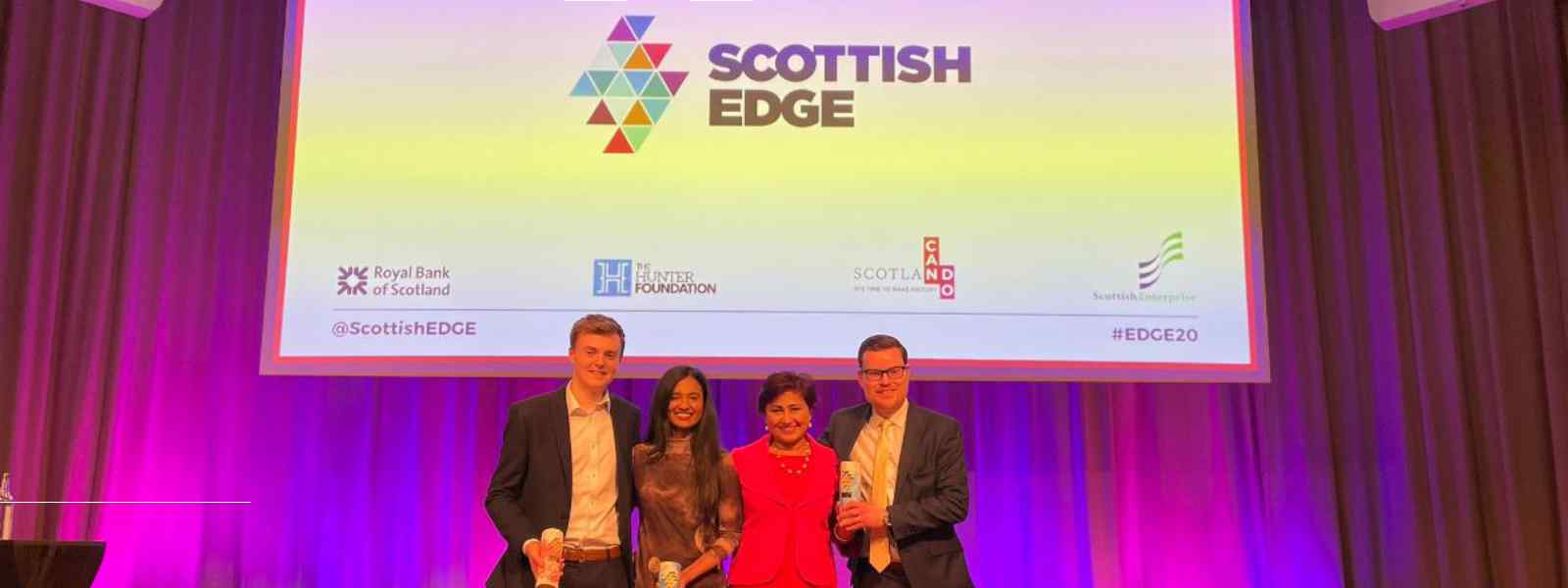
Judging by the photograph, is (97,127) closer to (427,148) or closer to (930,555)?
(427,148)

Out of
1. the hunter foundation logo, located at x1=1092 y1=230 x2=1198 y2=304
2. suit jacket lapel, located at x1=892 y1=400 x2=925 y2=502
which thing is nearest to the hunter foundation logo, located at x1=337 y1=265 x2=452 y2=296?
suit jacket lapel, located at x1=892 y1=400 x2=925 y2=502

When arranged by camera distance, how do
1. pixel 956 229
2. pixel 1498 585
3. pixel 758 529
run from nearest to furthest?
1. pixel 758 529
2. pixel 956 229
3. pixel 1498 585

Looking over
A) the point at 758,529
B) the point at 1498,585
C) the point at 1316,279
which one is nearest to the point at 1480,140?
the point at 1316,279

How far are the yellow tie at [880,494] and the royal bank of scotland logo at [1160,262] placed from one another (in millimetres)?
1397

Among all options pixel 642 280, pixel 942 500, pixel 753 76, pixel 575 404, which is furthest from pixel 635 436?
pixel 753 76

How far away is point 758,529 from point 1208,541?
2.53m

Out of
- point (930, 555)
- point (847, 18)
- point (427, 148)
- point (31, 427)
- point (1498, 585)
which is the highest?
point (847, 18)

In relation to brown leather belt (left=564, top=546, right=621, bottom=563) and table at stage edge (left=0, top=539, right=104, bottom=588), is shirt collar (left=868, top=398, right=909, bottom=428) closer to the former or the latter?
brown leather belt (left=564, top=546, right=621, bottom=563)

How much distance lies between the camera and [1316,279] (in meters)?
4.91

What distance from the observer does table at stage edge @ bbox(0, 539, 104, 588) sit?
272 cm

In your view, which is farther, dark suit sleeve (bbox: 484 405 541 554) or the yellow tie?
the yellow tie

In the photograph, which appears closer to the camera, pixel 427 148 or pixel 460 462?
pixel 427 148

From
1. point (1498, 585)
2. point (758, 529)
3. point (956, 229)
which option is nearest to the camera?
point (758, 529)

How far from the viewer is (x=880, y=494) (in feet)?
10.0
